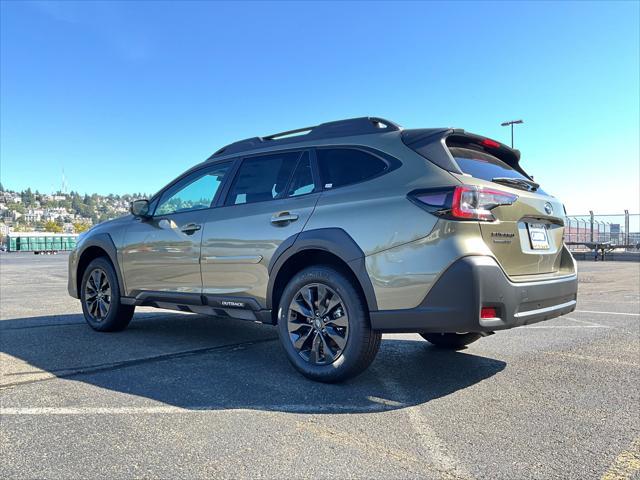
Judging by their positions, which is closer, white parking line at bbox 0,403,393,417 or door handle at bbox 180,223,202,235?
white parking line at bbox 0,403,393,417

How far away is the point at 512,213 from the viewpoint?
11.4 ft

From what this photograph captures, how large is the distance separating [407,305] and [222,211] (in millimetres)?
2060

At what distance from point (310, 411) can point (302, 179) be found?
1845 millimetres

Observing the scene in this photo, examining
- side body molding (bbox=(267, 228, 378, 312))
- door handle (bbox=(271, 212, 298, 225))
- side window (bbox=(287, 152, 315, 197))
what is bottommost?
side body molding (bbox=(267, 228, 378, 312))

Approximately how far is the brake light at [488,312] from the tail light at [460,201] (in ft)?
1.87

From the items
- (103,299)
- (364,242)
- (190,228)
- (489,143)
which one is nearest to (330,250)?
(364,242)

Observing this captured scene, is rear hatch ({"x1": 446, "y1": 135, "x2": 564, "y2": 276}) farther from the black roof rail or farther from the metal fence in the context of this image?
the metal fence

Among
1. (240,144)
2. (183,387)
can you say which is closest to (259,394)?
(183,387)

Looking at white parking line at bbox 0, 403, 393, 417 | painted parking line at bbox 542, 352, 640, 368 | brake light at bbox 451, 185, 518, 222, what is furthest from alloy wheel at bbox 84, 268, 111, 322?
painted parking line at bbox 542, 352, 640, 368

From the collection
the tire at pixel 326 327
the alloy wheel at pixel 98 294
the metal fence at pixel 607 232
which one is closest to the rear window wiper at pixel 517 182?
the tire at pixel 326 327

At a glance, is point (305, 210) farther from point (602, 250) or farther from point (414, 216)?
point (602, 250)

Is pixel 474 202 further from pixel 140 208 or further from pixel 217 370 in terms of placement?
pixel 140 208

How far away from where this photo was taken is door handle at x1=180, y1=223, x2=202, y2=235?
187 inches

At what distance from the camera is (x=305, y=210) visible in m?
3.91
